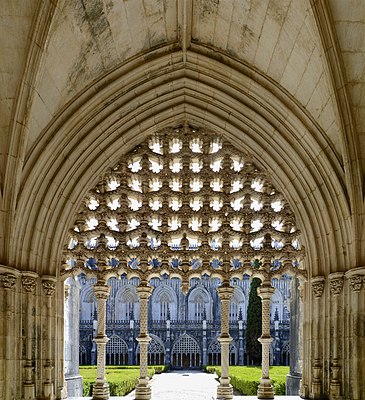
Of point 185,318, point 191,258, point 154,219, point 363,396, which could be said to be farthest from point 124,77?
point 185,318

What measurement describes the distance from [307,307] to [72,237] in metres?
3.06

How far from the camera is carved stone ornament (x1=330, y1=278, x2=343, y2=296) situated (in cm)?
722

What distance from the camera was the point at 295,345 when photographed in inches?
390

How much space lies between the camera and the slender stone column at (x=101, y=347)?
789 cm

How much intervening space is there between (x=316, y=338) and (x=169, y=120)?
10.9ft

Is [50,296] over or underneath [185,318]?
over

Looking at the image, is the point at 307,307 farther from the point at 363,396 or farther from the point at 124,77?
the point at 124,77

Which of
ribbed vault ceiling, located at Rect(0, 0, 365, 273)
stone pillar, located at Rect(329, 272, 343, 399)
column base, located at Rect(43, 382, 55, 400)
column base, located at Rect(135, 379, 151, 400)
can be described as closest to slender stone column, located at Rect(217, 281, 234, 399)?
column base, located at Rect(135, 379, 151, 400)

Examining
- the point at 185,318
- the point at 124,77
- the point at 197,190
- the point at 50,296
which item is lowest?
the point at 185,318

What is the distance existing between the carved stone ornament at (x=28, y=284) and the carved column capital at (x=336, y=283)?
11.3ft

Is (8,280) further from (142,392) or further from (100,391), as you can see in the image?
(142,392)

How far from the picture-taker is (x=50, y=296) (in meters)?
7.57

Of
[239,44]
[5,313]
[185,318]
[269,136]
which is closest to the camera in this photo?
[5,313]

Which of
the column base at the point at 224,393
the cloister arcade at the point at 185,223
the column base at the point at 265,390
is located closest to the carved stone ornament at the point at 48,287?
the cloister arcade at the point at 185,223
